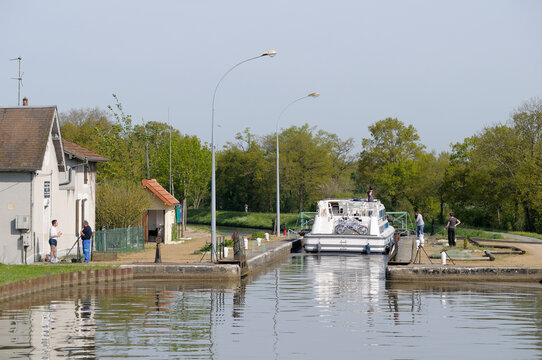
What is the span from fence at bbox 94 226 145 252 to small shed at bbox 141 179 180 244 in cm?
600

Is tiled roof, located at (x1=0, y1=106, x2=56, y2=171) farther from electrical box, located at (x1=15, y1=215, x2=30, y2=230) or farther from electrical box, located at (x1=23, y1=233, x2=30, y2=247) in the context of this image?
electrical box, located at (x1=23, y1=233, x2=30, y2=247)

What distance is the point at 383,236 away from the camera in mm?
45062

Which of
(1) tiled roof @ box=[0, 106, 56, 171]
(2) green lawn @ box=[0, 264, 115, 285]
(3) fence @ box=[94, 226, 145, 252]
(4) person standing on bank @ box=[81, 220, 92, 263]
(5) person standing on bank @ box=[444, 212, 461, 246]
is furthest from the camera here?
(5) person standing on bank @ box=[444, 212, 461, 246]

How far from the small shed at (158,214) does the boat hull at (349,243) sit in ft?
34.4

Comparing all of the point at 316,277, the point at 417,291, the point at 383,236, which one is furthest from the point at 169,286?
the point at 383,236

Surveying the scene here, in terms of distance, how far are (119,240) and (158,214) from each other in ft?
36.2

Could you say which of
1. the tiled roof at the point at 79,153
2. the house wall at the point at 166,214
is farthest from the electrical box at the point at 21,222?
the house wall at the point at 166,214

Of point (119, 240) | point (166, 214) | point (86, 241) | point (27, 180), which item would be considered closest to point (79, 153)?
point (119, 240)

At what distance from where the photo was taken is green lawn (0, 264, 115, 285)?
1027 inches

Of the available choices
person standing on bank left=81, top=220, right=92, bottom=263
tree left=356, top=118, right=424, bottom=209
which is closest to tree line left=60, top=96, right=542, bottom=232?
tree left=356, top=118, right=424, bottom=209

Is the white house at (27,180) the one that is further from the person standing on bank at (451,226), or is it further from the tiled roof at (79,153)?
the person standing on bank at (451,226)

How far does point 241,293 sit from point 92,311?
6205 millimetres

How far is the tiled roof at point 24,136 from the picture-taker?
32969 mm

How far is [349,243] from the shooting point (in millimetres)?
44250
